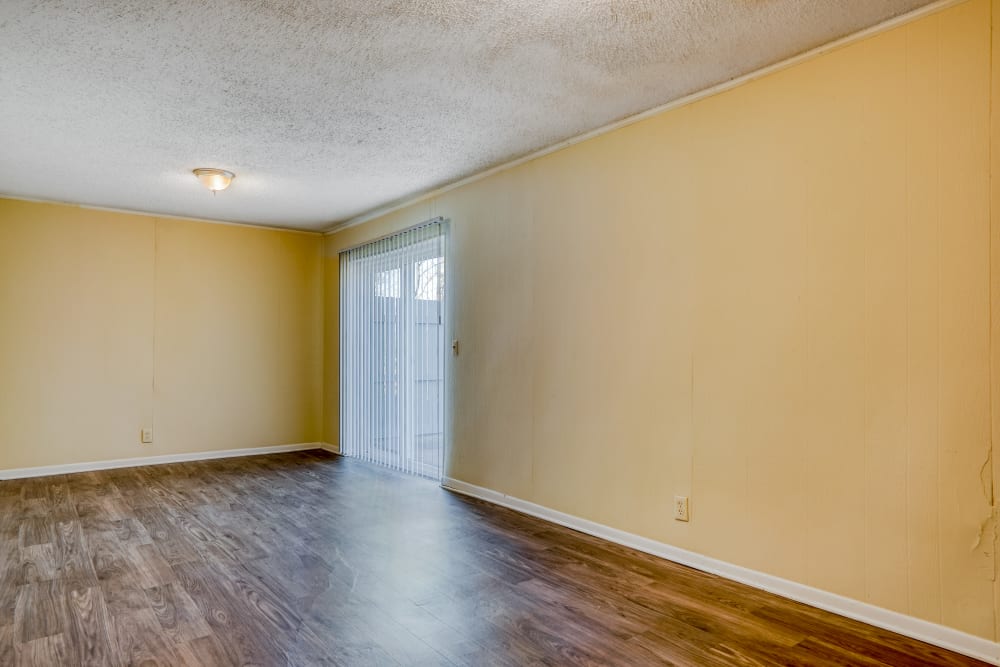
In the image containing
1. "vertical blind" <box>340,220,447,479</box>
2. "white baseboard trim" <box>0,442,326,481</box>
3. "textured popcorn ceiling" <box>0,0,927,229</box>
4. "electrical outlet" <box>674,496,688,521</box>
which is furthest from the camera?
"white baseboard trim" <box>0,442,326,481</box>

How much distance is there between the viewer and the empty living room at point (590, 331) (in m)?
2.20

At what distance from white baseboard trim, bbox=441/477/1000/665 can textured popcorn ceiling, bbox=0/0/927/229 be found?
235 cm

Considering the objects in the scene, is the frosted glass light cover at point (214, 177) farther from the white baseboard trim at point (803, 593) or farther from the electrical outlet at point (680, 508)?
the electrical outlet at point (680, 508)

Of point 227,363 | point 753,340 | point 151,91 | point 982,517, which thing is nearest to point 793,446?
point 753,340

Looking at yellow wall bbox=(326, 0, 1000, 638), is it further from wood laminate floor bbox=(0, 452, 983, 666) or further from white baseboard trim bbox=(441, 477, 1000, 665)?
wood laminate floor bbox=(0, 452, 983, 666)

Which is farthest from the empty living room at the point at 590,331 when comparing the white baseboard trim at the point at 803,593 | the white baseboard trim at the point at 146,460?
the white baseboard trim at the point at 146,460

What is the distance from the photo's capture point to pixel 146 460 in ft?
18.7

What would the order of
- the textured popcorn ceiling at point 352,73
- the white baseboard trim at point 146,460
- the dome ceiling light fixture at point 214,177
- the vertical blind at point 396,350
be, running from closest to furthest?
the textured popcorn ceiling at point 352,73 < the dome ceiling light fixture at point 214,177 < the vertical blind at point 396,350 < the white baseboard trim at point 146,460

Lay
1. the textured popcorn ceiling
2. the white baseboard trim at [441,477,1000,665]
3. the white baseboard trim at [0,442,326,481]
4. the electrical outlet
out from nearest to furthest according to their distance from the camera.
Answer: the white baseboard trim at [441,477,1000,665]
the textured popcorn ceiling
the electrical outlet
the white baseboard trim at [0,442,326,481]

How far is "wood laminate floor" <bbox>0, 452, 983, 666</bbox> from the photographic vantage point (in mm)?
2148

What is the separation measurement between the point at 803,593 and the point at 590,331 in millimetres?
1711

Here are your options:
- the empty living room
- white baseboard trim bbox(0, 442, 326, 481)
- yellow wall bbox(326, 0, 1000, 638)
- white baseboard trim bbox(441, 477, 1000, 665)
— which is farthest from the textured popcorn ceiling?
white baseboard trim bbox(0, 442, 326, 481)

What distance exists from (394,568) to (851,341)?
2360 millimetres

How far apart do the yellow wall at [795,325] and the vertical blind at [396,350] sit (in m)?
1.21
